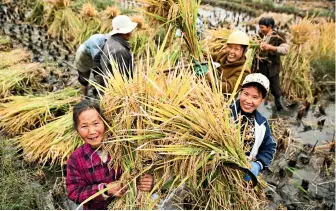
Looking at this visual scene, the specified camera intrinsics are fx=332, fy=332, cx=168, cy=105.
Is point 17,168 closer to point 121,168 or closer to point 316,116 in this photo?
point 121,168

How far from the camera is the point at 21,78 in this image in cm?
448

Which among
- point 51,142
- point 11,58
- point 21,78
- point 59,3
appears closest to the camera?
point 51,142

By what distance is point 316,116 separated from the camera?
16.3 ft

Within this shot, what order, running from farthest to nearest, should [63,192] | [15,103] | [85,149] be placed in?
[15,103] < [63,192] < [85,149]

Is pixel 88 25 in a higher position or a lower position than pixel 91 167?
higher

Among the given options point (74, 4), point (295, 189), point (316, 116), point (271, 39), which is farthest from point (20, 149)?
point (74, 4)

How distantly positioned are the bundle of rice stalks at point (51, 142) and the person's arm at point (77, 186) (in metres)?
1.37

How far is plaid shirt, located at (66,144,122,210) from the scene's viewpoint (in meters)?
1.71

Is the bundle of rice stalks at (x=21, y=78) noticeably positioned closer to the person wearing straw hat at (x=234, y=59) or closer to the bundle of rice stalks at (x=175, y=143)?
the person wearing straw hat at (x=234, y=59)

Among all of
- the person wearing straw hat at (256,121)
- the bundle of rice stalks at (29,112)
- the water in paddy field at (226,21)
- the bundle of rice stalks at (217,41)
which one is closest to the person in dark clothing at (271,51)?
the bundle of rice stalks at (217,41)

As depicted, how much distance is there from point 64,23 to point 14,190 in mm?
5496

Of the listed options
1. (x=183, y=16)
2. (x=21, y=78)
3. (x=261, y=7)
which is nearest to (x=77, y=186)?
(x=183, y=16)

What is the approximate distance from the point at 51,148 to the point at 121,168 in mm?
1740

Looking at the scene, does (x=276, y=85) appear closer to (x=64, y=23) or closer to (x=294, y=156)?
(x=294, y=156)
